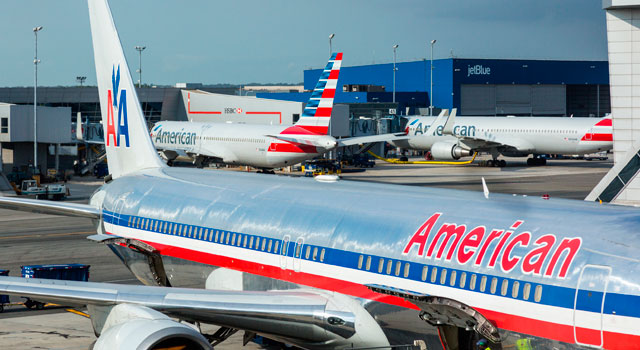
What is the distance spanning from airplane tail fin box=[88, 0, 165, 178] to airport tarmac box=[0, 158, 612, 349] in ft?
17.4

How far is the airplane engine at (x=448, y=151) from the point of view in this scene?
305ft

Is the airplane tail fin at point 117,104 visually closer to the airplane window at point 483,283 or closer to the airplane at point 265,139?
the airplane window at point 483,283

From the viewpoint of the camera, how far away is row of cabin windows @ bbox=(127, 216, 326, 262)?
19.5 metres

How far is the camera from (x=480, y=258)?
49.7ft

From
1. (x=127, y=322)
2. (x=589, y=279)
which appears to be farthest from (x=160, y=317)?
(x=589, y=279)

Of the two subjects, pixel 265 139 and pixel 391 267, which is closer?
pixel 391 267

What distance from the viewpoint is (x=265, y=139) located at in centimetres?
7488

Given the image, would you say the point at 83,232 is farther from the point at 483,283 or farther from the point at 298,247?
the point at 483,283

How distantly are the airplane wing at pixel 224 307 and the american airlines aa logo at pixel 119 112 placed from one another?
11747 millimetres

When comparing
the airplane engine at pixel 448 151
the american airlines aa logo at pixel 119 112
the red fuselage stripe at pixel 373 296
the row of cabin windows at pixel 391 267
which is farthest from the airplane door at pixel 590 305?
the airplane engine at pixel 448 151

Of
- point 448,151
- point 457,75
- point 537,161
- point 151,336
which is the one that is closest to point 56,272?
point 151,336

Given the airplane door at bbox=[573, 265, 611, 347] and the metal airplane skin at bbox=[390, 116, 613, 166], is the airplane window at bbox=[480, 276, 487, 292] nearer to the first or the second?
the airplane door at bbox=[573, 265, 611, 347]

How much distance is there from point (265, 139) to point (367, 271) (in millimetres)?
58201

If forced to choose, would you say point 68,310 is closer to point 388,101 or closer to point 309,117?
point 309,117
